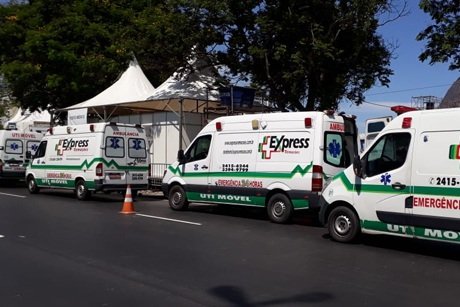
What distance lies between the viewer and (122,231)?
10898 mm

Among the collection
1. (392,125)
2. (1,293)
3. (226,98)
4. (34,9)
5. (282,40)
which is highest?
(34,9)

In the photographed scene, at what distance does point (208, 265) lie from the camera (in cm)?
780

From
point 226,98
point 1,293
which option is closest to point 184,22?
point 226,98

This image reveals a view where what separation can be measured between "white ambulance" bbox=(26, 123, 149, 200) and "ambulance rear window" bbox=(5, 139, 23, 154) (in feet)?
18.6


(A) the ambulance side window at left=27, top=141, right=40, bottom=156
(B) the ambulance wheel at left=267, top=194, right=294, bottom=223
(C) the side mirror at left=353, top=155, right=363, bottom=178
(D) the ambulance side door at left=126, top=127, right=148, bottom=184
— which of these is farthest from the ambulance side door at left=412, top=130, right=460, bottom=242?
(A) the ambulance side window at left=27, top=141, right=40, bottom=156

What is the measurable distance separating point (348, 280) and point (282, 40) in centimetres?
1258

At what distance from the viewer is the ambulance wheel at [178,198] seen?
48.9ft

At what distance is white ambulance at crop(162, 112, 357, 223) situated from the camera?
480 inches

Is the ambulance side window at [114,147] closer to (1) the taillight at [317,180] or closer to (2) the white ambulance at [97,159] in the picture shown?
(2) the white ambulance at [97,159]

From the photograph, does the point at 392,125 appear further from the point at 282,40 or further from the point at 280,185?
the point at 282,40

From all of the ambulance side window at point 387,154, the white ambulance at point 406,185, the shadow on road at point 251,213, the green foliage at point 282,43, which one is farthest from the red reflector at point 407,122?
the green foliage at point 282,43

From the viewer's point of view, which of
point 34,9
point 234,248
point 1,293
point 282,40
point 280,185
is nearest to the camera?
point 1,293

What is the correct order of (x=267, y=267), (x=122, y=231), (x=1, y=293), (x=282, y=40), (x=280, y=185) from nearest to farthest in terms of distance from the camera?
(x=1, y=293)
(x=267, y=267)
(x=122, y=231)
(x=280, y=185)
(x=282, y=40)

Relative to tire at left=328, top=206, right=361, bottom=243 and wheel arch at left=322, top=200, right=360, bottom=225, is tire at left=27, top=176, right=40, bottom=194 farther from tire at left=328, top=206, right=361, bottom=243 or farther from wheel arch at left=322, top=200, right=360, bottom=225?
tire at left=328, top=206, right=361, bottom=243
